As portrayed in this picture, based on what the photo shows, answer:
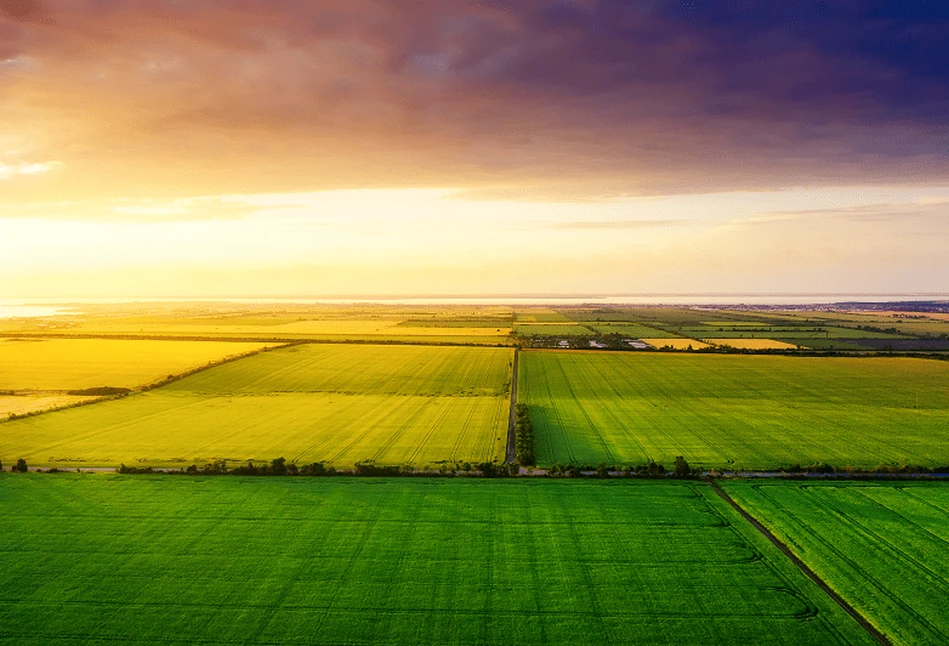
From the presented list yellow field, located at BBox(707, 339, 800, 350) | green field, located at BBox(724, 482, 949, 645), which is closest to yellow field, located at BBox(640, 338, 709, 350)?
yellow field, located at BBox(707, 339, 800, 350)

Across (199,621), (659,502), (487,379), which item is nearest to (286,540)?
(199,621)

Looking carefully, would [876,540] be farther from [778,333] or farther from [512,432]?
[778,333]

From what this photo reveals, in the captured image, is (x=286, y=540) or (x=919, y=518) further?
(x=919, y=518)

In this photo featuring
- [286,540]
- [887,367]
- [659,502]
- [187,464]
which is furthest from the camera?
[887,367]

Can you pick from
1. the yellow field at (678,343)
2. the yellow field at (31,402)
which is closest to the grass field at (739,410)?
the yellow field at (678,343)

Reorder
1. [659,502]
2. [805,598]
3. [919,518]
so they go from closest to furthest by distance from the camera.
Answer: [805,598], [919,518], [659,502]

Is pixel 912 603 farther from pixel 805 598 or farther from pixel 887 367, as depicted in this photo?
pixel 887 367

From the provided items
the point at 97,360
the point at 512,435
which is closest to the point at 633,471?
the point at 512,435

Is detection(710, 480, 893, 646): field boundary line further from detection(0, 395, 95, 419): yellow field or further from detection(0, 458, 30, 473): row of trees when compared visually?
detection(0, 395, 95, 419): yellow field
